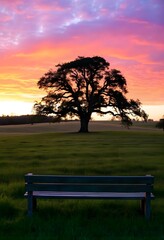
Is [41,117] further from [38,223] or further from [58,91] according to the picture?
[38,223]

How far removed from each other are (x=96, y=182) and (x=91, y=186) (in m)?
0.13

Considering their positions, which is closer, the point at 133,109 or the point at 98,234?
the point at 98,234

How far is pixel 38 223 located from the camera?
7.44 meters

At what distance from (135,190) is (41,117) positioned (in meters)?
56.1

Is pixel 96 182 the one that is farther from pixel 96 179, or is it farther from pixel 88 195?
pixel 88 195

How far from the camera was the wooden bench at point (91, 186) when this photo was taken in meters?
7.93

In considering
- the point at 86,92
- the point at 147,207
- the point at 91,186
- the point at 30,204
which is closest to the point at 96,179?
the point at 91,186

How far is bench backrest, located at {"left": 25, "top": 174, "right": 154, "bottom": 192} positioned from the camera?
7.92 metres

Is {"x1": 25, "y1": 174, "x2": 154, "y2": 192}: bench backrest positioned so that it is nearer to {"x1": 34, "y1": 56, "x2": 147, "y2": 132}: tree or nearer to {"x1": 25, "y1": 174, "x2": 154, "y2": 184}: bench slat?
{"x1": 25, "y1": 174, "x2": 154, "y2": 184}: bench slat

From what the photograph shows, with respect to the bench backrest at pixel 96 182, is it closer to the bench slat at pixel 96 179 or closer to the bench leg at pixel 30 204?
the bench slat at pixel 96 179

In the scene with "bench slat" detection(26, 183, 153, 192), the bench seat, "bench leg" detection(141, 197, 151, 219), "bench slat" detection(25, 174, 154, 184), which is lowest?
"bench leg" detection(141, 197, 151, 219)

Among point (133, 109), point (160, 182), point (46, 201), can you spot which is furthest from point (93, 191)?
point (133, 109)

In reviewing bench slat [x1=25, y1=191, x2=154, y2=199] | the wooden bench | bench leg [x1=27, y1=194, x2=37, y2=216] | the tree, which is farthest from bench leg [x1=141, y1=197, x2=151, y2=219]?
the tree

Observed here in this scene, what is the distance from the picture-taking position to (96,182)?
313 inches
